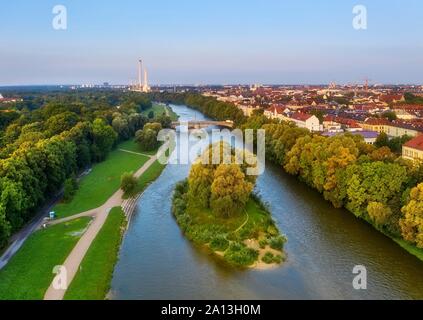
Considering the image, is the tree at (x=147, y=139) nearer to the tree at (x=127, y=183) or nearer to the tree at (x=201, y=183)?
the tree at (x=127, y=183)

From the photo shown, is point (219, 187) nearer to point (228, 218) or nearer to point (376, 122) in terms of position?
point (228, 218)

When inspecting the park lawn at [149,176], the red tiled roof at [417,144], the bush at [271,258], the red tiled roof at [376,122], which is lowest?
the bush at [271,258]

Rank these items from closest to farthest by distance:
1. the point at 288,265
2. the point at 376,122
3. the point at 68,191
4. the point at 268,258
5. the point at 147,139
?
the point at 288,265 < the point at 268,258 < the point at 68,191 < the point at 147,139 < the point at 376,122

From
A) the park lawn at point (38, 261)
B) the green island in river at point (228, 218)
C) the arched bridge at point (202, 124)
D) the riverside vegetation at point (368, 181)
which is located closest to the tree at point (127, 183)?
the green island in river at point (228, 218)

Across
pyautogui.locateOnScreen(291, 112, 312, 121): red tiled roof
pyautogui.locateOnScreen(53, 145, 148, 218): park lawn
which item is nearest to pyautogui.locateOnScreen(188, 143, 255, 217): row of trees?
pyautogui.locateOnScreen(53, 145, 148, 218): park lawn

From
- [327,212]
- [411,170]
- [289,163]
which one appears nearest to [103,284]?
[327,212]

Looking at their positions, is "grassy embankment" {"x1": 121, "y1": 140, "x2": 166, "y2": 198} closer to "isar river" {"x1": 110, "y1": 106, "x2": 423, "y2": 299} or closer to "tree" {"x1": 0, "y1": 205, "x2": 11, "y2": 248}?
"isar river" {"x1": 110, "y1": 106, "x2": 423, "y2": 299}

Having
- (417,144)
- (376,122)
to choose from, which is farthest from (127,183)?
(376,122)
